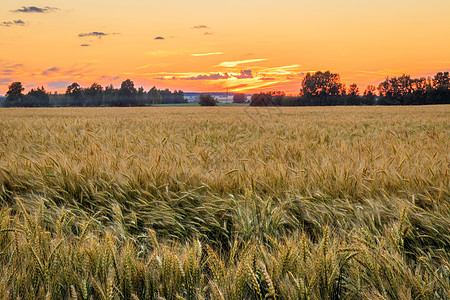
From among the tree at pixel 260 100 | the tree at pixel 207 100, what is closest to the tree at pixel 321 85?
the tree at pixel 260 100

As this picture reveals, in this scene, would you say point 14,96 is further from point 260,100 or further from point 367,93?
point 367,93

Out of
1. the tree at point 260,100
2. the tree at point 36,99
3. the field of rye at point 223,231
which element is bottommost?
the field of rye at point 223,231

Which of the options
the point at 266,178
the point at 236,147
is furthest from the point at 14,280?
the point at 236,147

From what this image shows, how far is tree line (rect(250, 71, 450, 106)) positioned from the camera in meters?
65.9

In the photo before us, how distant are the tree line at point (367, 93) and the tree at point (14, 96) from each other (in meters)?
65.9

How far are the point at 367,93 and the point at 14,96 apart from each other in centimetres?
9556

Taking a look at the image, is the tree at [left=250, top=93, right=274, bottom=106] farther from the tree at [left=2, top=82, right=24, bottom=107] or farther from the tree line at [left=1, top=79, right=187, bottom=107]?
the tree at [left=2, top=82, right=24, bottom=107]

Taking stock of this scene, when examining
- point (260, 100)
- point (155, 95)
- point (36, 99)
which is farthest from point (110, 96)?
point (260, 100)

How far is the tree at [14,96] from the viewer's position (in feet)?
271

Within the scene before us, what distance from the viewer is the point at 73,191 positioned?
2547 mm

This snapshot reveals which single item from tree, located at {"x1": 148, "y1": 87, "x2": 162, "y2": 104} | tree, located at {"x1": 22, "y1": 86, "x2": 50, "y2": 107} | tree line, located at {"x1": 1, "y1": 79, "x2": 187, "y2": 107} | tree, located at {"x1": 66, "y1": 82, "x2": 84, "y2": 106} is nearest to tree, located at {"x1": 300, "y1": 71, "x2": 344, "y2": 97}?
tree line, located at {"x1": 1, "y1": 79, "x2": 187, "y2": 107}

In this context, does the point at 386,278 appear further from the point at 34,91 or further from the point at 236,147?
the point at 34,91

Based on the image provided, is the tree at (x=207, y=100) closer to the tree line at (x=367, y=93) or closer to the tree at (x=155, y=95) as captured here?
the tree line at (x=367, y=93)

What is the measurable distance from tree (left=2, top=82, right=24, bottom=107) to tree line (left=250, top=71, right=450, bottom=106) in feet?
216
